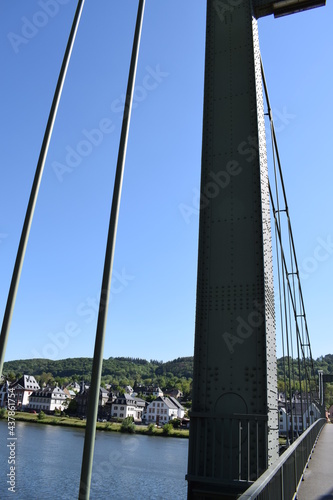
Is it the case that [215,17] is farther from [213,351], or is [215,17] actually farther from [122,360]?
[122,360]

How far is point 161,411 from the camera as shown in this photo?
3056 inches


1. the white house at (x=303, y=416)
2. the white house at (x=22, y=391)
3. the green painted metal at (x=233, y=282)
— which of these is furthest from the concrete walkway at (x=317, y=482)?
the white house at (x=22, y=391)

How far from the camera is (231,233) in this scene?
4.41 m

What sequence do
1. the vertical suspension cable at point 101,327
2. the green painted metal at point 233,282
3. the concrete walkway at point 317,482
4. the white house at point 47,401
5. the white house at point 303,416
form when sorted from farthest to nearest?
the white house at point 47,401, the white house at point 303,416, the concrete walkway at point 317,482, the green painted metal at point 233,282, the vertical suspension cable at point 101,327

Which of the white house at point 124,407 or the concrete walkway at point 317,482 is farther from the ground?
the concrete walkway at point 317,482

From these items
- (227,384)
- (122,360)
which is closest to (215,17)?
(227,384)

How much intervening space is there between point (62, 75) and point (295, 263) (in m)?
13.8

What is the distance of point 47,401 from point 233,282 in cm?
8685

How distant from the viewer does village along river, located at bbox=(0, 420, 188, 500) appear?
2192cm

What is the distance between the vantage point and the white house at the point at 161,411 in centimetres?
7669

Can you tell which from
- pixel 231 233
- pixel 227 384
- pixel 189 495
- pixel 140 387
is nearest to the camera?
pixel 189 495

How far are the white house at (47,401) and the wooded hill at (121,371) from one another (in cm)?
2500

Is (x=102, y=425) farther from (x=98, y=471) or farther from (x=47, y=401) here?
(x=98, y=471)

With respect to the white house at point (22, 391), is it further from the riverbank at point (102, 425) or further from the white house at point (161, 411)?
the white house at point (161, 411)
